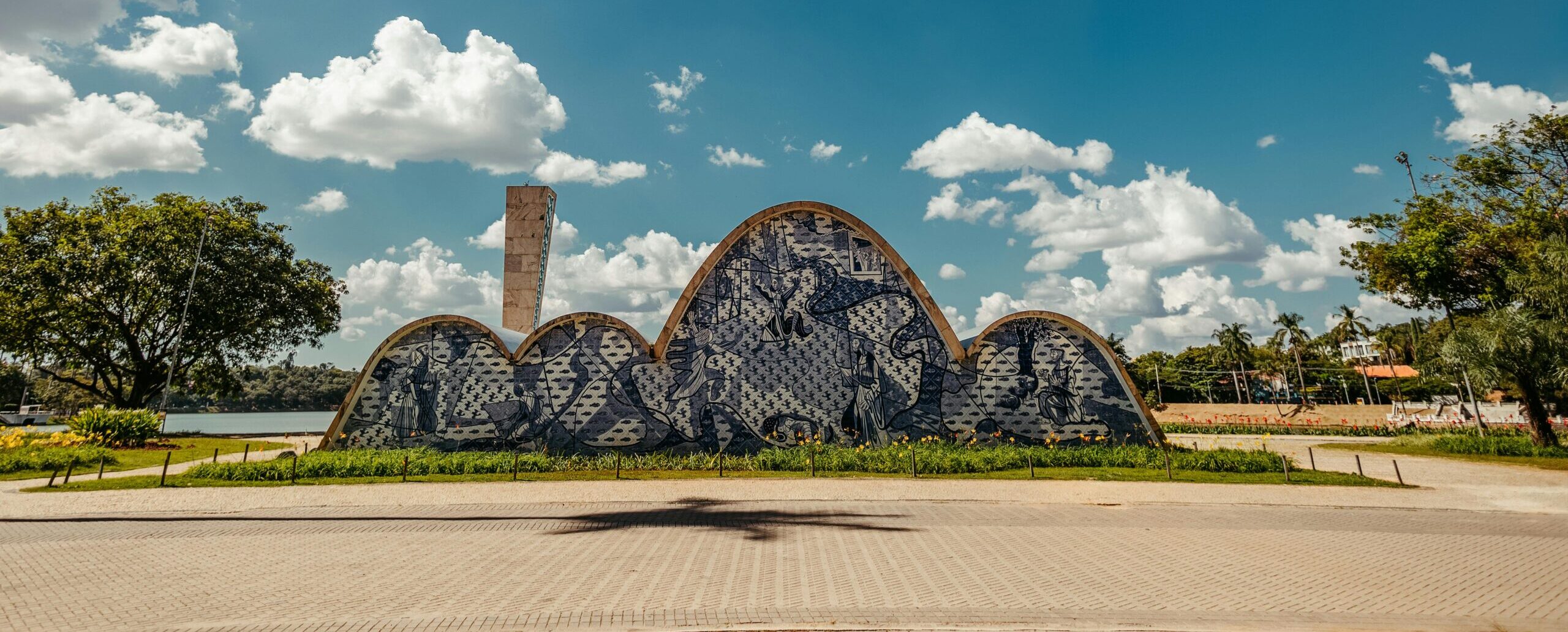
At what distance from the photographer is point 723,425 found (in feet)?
58.1

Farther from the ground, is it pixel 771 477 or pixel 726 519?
pixel 771 477

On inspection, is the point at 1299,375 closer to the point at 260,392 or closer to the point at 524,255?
the point at 524,255

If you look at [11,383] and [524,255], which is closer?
[524,255]

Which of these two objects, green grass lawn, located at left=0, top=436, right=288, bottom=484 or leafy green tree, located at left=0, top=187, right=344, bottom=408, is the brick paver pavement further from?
leafy green tree, located at left=0, top=187, right=344, bottom=408

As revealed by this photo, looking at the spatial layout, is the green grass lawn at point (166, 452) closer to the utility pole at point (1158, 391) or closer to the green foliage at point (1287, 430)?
the green foliage at point (1287, 430)

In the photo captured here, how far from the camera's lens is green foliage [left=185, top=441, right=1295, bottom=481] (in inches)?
581

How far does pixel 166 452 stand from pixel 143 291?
34.0ft

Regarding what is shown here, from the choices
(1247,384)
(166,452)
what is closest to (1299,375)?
(1247,384)

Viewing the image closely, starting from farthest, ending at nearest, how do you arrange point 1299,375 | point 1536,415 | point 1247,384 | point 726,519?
1. point 1299,375
2. point 1247,384
3. point 1536,415
4. point 726,519

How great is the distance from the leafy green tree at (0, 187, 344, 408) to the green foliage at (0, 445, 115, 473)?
11.2 metres

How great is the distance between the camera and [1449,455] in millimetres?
20312

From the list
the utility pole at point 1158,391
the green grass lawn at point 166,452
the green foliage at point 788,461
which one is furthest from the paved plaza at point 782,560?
the utility pole at point 1158,391

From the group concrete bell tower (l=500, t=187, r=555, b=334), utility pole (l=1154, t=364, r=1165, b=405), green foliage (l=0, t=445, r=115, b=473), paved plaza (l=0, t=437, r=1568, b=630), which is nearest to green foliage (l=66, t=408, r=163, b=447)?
green foliage (l=0, t=445, r=115, b=473)

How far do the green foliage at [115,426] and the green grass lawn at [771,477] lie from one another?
9.17 metres
